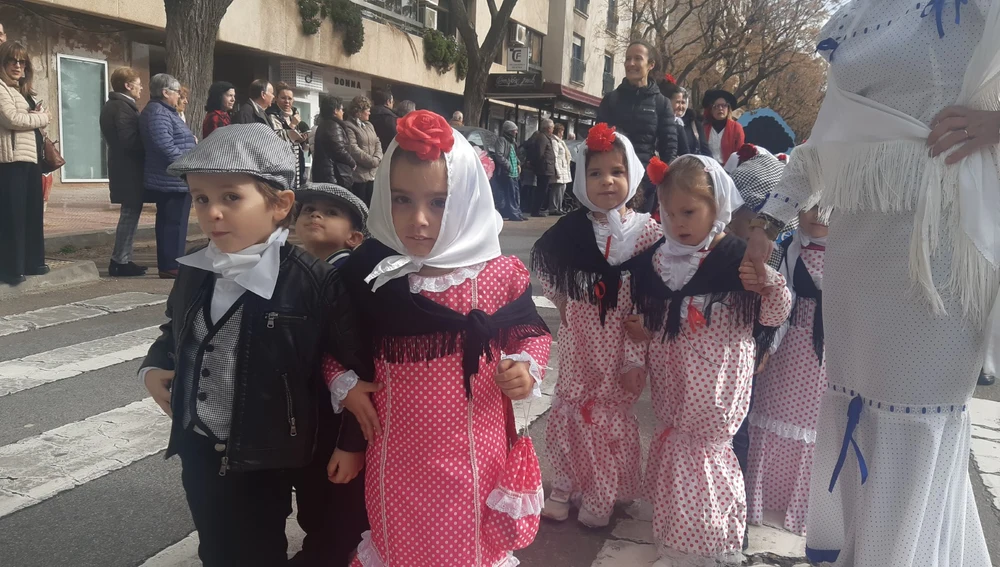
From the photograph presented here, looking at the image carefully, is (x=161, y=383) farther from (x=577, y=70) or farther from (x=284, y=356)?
(x=577, y=70)

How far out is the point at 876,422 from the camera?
7.66 feet

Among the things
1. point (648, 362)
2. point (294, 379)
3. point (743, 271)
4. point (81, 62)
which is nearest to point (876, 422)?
point (743, 271)

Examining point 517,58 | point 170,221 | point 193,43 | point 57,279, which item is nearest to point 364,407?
point 170,221

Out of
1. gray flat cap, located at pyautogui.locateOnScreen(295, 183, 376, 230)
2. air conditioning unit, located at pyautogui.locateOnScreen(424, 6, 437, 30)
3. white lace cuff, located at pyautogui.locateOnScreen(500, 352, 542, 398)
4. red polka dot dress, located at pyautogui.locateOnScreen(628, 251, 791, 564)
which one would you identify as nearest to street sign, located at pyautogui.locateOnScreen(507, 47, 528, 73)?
air conditioning unit, located at pyautogui.locateOnScreen(424, 6, 437, 30)

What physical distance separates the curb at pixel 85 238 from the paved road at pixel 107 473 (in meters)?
3.32

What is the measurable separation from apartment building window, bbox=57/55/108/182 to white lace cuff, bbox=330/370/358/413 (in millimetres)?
14681

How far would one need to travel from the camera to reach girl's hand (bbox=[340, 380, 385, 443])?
6.91 ft

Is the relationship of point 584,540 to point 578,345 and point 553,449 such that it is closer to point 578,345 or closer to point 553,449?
point 553,449

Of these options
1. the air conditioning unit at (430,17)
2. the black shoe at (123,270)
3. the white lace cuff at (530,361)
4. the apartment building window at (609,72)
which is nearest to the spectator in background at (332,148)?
the black shoe at (123,270)

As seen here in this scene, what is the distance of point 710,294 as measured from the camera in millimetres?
2742

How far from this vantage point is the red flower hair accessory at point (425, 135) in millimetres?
2029

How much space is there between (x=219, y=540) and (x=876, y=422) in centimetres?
192

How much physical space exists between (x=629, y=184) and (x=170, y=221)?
576 centimetres

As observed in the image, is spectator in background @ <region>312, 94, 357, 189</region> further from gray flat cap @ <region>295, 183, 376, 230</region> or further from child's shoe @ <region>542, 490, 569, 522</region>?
child's shoe @ <region>542, 490, 569, 522</region>
